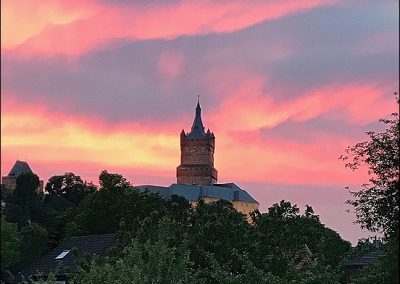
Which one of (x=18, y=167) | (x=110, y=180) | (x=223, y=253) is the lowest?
(x=223, y=253)

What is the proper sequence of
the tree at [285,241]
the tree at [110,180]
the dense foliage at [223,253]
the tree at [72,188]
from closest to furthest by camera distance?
the dense foliage at [223,253] < the tree at [285,241] < the tree at [110,180] < the tree at [72,188]

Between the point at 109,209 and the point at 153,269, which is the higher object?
the point at 109,209

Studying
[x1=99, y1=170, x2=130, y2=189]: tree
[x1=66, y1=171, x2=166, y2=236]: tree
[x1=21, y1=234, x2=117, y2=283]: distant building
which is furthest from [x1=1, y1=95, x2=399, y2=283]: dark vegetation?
[x1=99, y1=170, x2=130, y2=189]: tree

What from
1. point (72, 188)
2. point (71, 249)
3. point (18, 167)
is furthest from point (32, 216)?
point (72, 188)

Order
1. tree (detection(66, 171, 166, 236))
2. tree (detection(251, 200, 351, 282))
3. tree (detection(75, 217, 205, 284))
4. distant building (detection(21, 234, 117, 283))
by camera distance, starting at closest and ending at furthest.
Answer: tree (detection(75, 217, 205, 284))
tree (detection(251, 200, 351, 282))
distant building (detection(21, 234, 117, 283))
tree (detection(66, 171, 166, 236))

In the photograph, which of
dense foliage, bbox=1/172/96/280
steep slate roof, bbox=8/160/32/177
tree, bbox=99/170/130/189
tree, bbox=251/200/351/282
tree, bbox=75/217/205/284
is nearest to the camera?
dense foliage, bbox=1/172/96/280

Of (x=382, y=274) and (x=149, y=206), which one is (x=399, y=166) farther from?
(x=149, y=206)

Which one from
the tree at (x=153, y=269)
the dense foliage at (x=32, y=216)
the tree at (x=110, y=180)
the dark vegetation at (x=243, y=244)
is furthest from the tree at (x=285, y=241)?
the tree at (x=110, y=180)

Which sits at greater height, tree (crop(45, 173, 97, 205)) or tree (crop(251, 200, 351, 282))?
tree (crop(45, 173, 97, 205))

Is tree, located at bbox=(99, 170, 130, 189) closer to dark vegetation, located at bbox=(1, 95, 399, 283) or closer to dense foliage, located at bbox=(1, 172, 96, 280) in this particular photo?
dense foliage, located at bbox=(1, 172, 96, 280)

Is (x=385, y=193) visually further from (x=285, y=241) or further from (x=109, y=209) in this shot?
(x=109, y=209)

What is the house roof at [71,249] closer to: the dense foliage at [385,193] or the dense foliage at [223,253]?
the dense foliage at [223,253]

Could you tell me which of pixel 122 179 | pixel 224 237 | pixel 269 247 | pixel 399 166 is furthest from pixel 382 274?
pixel 122 179

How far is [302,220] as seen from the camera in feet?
101
